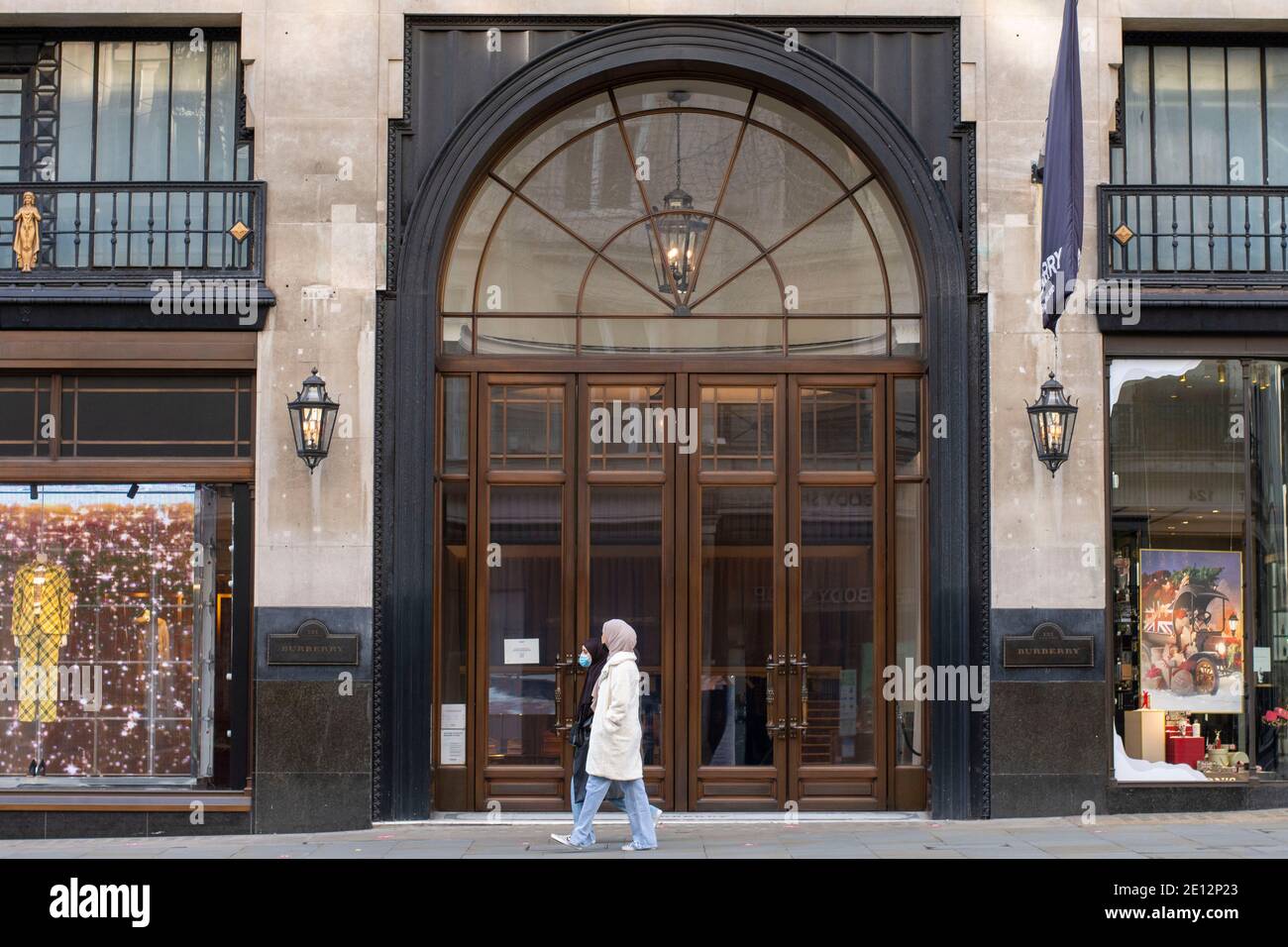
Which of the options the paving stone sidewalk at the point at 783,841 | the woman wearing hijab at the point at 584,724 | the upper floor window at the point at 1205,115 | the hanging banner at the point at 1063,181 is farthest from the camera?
the upper floor window at the point at 1205,115

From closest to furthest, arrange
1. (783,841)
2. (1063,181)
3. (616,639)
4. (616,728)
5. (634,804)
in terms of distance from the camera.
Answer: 1. (616,728)
2. (634,804)
3. (616,639)
4. (783,841)
5. (1063,181)

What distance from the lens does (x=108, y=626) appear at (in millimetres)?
13828

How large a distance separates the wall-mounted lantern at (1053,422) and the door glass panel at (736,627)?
7.82 ft

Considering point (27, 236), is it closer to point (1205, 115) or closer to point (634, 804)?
point (634, 804)

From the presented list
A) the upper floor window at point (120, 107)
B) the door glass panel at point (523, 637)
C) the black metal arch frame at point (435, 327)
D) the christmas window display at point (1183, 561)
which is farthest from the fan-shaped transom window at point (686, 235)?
the upper floor window at point (120, 107)

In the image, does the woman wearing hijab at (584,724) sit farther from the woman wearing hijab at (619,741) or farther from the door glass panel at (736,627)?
the door glass panel at (736,627)

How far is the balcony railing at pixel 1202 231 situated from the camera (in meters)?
13.9

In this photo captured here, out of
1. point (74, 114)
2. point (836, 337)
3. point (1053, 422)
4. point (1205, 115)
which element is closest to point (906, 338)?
point (836, 337)

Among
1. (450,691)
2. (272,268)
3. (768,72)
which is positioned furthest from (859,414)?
(272,268)

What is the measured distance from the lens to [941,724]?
13.6 meters

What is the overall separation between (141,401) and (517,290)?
11.3ft

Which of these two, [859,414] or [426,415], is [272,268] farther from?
[859,414]

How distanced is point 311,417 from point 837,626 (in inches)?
194

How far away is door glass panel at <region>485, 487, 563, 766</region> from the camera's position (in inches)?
550
